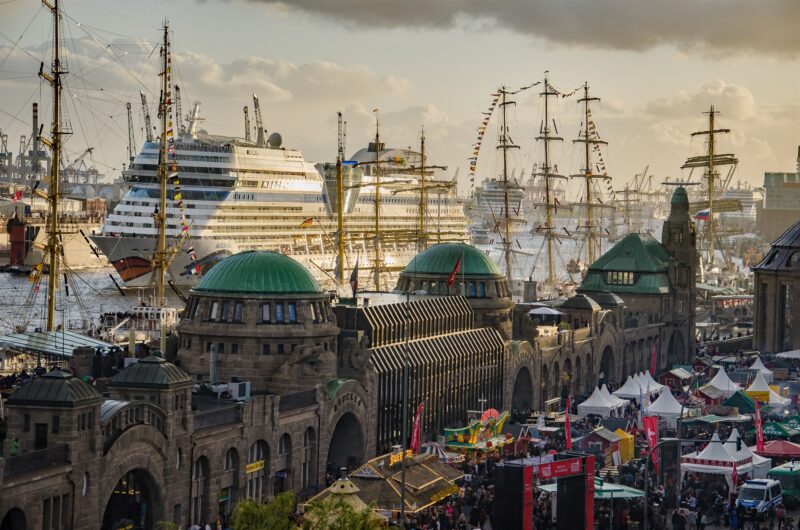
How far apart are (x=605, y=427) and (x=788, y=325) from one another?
59.4 metres

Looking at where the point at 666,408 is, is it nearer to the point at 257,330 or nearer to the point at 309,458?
the point at 309,458

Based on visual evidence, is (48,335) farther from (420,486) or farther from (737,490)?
(737,490)

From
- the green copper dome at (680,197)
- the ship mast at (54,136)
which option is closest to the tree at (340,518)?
the ship mast at (54,136)

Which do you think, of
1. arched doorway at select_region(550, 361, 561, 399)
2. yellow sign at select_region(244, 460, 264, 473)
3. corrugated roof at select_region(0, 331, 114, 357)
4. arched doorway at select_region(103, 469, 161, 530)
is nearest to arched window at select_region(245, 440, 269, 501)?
yellow sign at select_region(244, 460, 264, 473)

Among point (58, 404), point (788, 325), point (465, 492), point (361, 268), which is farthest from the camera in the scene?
point (361, 268)

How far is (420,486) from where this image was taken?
59.1m

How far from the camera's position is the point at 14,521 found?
4719 centimetres

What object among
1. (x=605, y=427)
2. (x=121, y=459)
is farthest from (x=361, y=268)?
(x=121, y=459)

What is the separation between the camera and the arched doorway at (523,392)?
99938 millimetres

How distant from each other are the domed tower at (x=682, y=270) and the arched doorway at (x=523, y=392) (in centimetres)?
3730

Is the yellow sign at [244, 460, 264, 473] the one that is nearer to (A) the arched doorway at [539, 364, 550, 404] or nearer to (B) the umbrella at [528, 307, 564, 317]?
(A) the arched doorway at [539, 364, 550, 404]

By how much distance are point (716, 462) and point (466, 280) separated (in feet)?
111

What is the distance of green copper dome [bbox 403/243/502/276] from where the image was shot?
97.2 meters

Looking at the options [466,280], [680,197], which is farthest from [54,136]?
[680,197]
